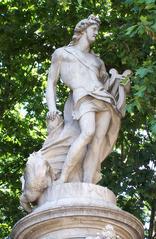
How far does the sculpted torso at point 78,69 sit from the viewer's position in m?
9.38

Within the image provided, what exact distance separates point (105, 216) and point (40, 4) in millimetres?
8287

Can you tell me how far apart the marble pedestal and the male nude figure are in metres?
0.34

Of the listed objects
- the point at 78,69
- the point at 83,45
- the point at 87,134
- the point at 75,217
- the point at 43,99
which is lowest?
the point at 75,217

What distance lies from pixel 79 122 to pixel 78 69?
78cm

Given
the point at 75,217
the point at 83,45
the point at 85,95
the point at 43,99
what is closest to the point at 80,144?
the point at 85,95

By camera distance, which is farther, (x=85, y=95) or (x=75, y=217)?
(x=85, y=95)

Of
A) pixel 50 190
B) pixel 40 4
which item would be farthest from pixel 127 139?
pixel 50 190

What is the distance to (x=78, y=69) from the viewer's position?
9.49 m

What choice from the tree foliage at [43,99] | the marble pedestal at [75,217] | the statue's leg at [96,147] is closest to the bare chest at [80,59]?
the statue's leg at [96,147]

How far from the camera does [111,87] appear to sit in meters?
9.73

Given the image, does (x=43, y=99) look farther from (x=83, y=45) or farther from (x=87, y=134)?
(x=87, y=134)

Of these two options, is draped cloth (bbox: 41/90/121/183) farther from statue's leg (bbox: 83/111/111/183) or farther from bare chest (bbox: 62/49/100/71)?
bare chest (bbox: 62/49/100/71)

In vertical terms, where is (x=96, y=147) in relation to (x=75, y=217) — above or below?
above

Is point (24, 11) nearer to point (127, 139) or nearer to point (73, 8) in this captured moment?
point (73, 8)
